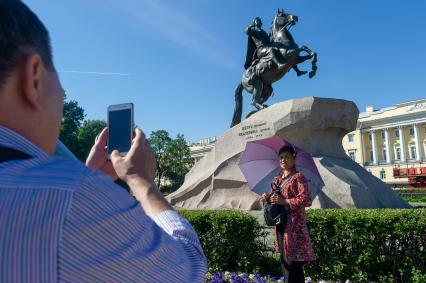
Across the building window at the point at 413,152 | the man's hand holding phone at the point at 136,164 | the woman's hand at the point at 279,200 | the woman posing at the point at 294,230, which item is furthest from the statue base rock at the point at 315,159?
the building window at the point at 413,152

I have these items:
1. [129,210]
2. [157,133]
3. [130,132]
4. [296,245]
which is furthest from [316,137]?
[157,133]

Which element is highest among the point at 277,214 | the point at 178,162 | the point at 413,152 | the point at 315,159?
the point at 413,152

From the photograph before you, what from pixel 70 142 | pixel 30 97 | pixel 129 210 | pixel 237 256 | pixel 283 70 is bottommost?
pixel 237 256

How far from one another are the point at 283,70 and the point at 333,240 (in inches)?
347

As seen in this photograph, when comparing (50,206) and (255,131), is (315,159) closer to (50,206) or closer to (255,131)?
(255,131)

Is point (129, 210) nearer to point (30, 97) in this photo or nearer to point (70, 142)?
point (30, 97)

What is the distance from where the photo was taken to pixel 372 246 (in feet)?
16.4

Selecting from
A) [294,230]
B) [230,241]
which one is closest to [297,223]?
[294,230]

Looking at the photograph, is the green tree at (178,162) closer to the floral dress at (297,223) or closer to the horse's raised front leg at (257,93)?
the horse's raised front leg at (257,93)

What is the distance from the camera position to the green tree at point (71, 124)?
45.1 m

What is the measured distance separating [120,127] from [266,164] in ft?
12.0

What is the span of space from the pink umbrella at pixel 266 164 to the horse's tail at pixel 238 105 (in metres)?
9.53

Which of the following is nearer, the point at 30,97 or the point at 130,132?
the point at 30,97

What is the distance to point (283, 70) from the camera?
1317 centimetres
